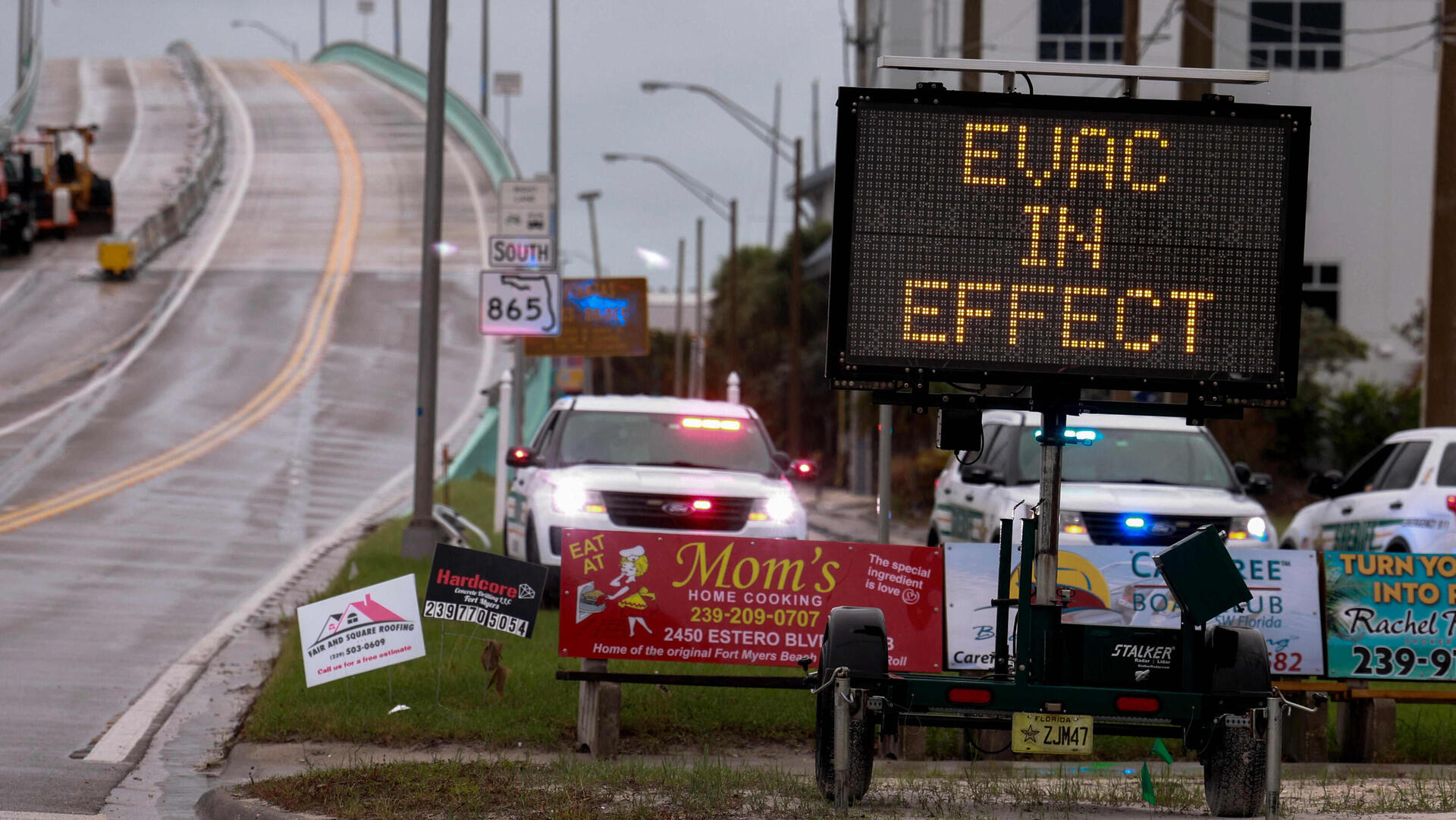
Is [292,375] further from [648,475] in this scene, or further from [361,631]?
[361,631]

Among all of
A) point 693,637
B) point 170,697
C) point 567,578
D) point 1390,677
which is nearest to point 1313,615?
point 1390,677

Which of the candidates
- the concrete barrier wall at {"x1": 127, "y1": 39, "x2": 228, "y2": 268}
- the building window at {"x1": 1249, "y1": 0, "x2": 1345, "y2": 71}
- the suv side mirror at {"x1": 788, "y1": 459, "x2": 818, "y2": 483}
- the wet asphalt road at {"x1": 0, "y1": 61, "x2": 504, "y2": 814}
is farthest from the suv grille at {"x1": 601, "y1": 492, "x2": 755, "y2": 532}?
the concrete barrier wall at {"x1": 127, "y1": 39, "x2": 228, "y2": 268}

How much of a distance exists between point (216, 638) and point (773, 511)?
14.6ft

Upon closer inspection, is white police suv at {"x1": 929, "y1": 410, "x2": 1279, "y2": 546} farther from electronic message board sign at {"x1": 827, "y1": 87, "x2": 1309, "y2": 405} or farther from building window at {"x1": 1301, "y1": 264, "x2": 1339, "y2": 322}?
building window at {"x1": 1301, "y1": 264, "x2": 1339, "y2": 322}

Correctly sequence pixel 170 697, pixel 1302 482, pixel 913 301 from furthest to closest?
pixel 1302 482, pixel 170 697, pixel 913 301

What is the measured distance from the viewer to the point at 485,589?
10586mm

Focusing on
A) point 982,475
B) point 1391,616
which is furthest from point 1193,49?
point 1391,616

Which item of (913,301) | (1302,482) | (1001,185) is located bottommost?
(1302,482)

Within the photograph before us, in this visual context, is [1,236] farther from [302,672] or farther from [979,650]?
[979,650]

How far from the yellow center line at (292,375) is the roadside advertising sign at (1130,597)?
12490 millimetres

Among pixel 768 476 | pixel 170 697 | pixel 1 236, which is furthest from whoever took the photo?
pixel 1 236

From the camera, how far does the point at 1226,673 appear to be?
7.99 metres

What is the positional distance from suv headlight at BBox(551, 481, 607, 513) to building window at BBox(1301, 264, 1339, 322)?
3310cm

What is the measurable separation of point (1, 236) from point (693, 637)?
4188cm
